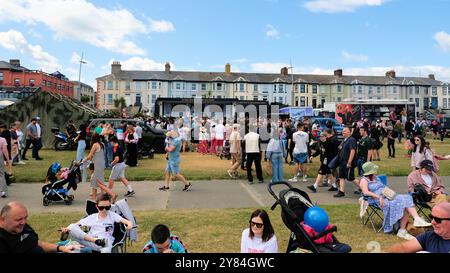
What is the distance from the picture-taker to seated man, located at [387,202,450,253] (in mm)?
3305

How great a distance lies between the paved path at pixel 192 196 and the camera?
8133 mm

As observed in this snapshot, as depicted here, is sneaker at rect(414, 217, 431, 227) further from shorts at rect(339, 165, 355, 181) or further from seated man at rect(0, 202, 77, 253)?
seated man at rect(0, 202, 77, 253)

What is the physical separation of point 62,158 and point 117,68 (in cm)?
6658

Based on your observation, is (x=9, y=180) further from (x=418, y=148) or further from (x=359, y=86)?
(x=359, y=86)

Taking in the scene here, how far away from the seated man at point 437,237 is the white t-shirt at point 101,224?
326 centimetres

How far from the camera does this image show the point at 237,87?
250 feet

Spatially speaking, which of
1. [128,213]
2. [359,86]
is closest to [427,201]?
[128,213]

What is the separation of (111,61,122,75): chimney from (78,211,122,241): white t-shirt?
77828 millimetres

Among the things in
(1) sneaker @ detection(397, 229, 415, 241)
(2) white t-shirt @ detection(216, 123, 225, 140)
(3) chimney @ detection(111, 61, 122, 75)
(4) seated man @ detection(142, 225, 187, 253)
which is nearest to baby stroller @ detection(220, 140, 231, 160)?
(2) white t-shirt @ detection(216, 123, 225, 140)

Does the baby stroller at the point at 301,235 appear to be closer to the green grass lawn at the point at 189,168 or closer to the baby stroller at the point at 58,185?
the baby stroller at the point at 58,185

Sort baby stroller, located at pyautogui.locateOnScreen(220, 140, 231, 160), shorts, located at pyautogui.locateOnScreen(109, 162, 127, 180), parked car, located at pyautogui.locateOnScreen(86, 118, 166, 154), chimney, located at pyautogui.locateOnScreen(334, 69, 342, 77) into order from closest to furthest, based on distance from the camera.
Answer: shorts, located at pyautogui.locateOnScreen(109, 162, 127, 180) → baby stroller, located at pyautogui.locateOnScreen(220, 140, 231, 160) → parked car, located at pyautogui.locateOnScreen(86, 118, 166, 154) → chimney, located at pyautogui.locateOnScreen(334, 69, 342, 77)

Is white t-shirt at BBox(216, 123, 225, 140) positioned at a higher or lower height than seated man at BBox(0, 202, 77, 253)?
higher

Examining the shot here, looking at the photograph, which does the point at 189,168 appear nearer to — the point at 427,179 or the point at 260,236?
the point at 427,179

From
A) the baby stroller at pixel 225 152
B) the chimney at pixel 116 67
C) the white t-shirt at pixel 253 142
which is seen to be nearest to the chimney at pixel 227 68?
the chimney at pixel 116 67
